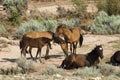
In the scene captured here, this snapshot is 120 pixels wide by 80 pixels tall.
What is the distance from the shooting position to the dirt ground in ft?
58.4

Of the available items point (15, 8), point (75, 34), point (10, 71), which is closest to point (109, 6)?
point (15, 8)

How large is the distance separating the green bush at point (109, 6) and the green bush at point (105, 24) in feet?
3.08

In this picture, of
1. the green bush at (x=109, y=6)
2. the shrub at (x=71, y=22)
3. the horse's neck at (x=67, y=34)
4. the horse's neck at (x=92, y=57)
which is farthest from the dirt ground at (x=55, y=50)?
the green bush at (x=109, y=6)

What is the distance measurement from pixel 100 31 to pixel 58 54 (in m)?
4.79

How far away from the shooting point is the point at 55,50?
20.4 m

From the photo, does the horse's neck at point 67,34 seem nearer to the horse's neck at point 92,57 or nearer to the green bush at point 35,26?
the horse's neck at point 92,57

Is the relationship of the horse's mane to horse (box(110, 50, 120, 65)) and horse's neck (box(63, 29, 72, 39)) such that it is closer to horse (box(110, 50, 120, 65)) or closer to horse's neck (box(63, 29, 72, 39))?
horse (box(110, 50, 120, 65))

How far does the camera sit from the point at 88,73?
14242 mm

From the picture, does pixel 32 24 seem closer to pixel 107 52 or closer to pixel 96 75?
pixel 107 52

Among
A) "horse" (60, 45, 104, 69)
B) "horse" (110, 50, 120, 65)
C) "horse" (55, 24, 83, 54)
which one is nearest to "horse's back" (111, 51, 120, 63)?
"horse" (110, 50, 120, 65)

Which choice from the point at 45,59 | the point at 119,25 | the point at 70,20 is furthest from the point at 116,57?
the point at 70,20

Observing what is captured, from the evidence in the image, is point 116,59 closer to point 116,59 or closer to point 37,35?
point 116,59

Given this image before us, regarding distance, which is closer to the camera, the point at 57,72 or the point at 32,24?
the point at 57,72

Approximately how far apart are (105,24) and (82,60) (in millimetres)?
8823
